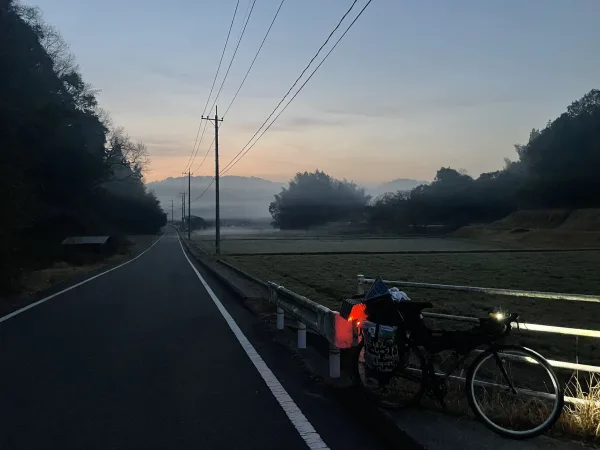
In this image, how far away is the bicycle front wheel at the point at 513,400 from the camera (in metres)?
4.28

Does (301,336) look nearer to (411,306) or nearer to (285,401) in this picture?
(285,401)

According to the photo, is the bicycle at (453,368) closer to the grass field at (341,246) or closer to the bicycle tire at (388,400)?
the bicycle tire at (388,400)

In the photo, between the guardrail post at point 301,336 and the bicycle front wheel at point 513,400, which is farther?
the guardrail post at point 301,336

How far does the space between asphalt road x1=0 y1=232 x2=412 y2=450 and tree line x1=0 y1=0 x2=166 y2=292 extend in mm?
8621

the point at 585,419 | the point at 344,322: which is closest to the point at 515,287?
the point at 344,322

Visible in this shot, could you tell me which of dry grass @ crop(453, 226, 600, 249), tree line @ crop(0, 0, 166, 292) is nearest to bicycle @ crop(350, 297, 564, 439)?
tree line @ crop(0, 0, 166, 292)

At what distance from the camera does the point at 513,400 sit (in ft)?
15.8

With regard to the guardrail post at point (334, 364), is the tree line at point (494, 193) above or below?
above

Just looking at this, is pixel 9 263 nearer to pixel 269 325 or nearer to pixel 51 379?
pixel 269 325

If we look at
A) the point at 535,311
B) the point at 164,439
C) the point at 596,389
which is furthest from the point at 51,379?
the point at 535,311

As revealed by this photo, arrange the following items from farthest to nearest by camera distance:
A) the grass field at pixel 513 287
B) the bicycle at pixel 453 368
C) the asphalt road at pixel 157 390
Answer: the grass field at pixel 513 287
the asphalt road at pixel 157 390
the bicycle at pixel 453 368

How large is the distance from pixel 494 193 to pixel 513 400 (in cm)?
12319

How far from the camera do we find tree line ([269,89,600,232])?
88.9m

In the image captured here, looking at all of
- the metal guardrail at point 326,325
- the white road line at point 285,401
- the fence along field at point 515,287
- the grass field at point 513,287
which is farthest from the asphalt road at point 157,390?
the fence along field at point 515,287
